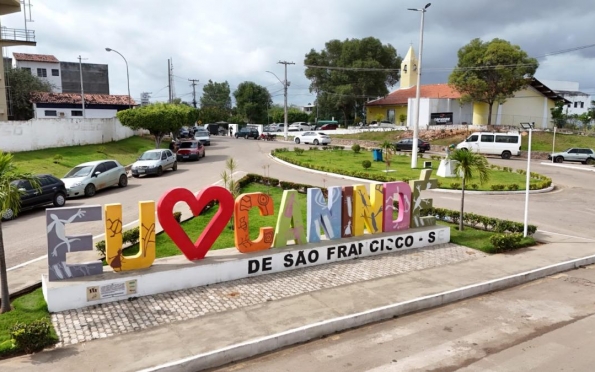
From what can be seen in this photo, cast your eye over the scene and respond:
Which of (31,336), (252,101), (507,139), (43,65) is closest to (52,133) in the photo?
(31,336)

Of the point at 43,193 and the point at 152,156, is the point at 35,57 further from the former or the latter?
the point at 43,193

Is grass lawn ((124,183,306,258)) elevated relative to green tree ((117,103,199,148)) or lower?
lower

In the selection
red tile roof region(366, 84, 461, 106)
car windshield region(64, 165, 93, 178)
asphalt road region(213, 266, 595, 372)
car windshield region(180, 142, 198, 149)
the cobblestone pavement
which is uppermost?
red tile roof region(366, 84, 461, 106)

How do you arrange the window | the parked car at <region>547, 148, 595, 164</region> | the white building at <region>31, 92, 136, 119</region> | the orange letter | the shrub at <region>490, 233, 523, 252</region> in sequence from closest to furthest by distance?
1. the orange letter
2. the shrub at <region>490, 233, 523, 252</region>
3. the parked car at <region>547, 148, 595, 164</region>
4. the window
5. the white building at <region>31, 92, 136, 119</region>

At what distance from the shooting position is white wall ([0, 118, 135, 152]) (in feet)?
92.5

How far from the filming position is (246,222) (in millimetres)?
10531

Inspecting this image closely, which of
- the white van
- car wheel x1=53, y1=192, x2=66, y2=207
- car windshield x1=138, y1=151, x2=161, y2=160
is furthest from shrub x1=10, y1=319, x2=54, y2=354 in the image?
the white van

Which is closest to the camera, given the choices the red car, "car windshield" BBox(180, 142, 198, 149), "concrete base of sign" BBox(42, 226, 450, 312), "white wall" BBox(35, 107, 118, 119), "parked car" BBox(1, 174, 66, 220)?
"concrete base of sign" BBox(42, 226, 450, 312)

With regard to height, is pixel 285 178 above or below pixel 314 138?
below

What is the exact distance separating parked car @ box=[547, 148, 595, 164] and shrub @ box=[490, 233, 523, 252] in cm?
2889

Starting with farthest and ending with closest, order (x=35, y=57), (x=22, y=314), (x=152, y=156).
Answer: (x=35, y=57), (x=152, y=156), (x=22, y=314)

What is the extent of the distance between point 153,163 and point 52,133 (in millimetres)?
9491

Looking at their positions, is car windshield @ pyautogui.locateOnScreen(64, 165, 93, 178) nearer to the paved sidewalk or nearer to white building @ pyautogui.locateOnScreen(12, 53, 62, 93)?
the paved sidewalk

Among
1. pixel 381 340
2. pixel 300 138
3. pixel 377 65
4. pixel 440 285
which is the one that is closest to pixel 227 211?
pixel 381 340
